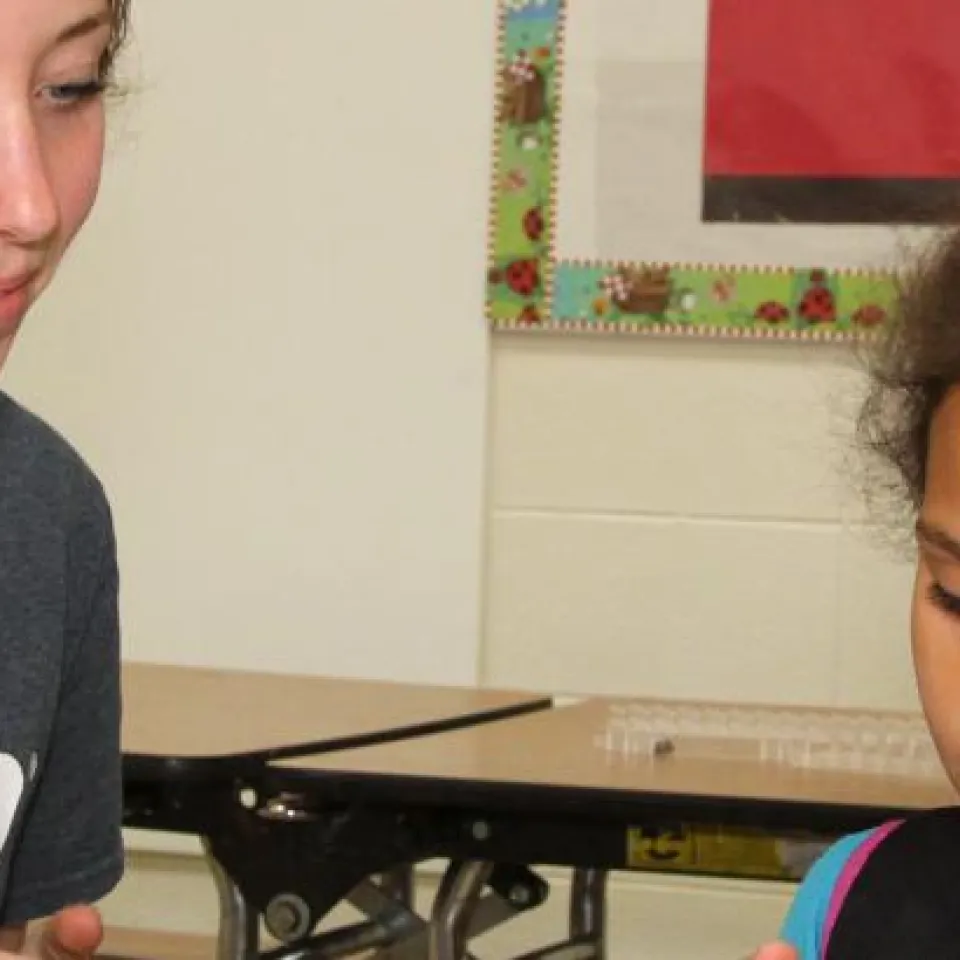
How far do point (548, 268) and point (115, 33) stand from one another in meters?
1.88

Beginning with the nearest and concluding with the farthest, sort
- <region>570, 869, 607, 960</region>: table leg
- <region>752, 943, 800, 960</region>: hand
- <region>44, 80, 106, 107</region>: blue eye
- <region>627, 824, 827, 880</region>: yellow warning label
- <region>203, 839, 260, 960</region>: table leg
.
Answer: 1. <region>752, 943, 800, 960</region>: hand
2. <region>44, 80, 106, 107</region>: blue eye
3. <region>627, 824, 827, 880</region>: yellow warning label
4. <region>203, 839, 260, 960</region>: table leg
5. <region>570, 869, 607, 960</region>: table leg

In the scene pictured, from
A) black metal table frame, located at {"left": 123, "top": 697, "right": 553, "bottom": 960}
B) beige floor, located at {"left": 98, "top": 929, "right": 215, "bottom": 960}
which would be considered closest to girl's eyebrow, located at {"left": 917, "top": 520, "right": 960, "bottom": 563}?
black metal table frame, located at {"left": 123, "top": 697, "right": 553, "bottom": 960}

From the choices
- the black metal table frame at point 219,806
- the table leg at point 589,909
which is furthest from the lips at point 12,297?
the table leg at point 589,909

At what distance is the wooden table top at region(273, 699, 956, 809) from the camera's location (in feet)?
5.88

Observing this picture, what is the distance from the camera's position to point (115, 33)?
1.15 meters

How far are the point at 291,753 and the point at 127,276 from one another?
1.33 meters

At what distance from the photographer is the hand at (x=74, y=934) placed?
1101 millimetres

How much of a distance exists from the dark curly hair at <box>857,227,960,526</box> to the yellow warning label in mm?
475

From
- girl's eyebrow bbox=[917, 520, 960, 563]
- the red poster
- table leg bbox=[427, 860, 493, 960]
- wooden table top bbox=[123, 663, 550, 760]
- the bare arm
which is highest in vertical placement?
the red poster

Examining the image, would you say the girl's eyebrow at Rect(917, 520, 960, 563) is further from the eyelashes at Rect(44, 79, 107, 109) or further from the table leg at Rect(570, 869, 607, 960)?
the table leg at Rect(570, 869, 607, 960)

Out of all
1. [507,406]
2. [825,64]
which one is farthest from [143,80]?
[825,64]

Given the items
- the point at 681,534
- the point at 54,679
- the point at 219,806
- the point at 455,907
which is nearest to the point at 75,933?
the point at 54,679

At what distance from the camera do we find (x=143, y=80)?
120 inches

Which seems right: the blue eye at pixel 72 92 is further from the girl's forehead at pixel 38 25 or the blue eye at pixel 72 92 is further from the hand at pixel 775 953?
the hand at pixel 775 953
